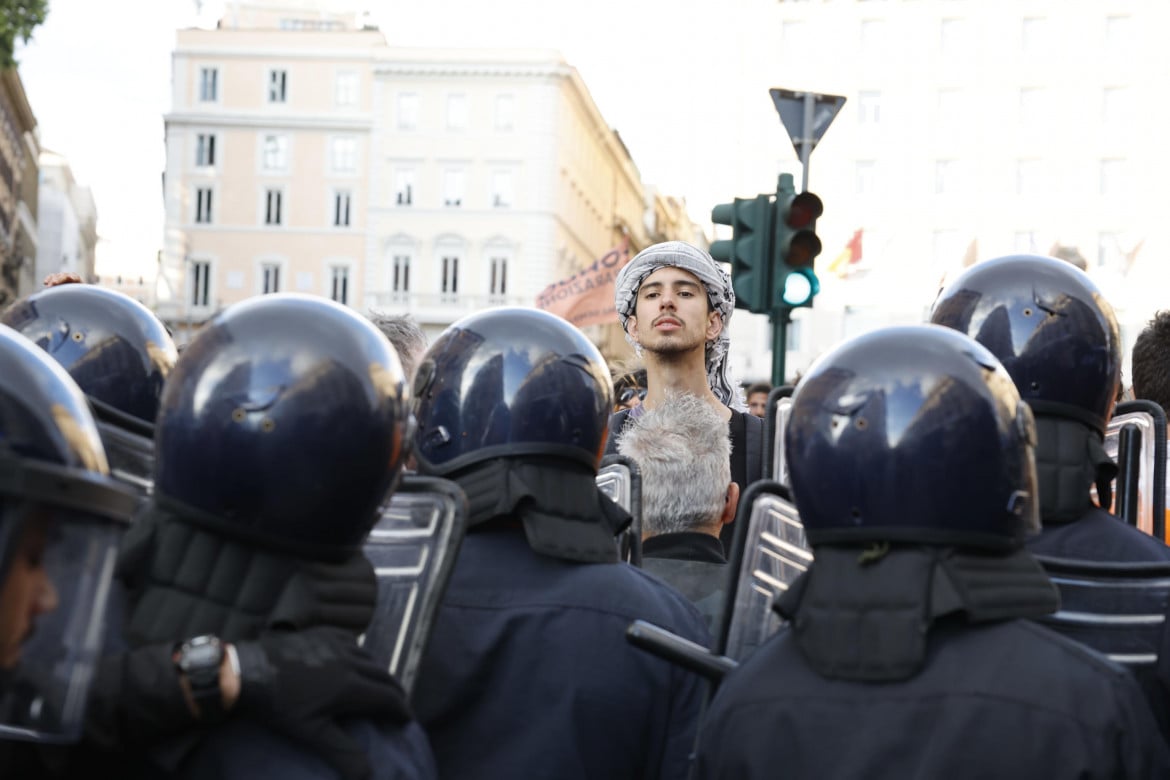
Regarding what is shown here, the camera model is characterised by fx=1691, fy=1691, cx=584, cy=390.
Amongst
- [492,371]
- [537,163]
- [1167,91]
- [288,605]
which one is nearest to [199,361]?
[288,605]

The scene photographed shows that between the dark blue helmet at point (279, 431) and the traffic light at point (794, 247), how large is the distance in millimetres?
7150

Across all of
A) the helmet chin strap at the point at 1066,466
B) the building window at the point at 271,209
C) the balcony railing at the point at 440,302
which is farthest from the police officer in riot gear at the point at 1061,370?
the building window at the point at 271,209

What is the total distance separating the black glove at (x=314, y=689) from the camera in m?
2.30

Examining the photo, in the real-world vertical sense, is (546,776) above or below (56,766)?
below

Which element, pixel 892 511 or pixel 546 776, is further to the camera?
pixel 546 776

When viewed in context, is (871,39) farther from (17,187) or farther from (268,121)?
(17,187)

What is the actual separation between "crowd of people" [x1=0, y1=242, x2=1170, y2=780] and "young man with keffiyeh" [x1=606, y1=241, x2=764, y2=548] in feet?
6.39

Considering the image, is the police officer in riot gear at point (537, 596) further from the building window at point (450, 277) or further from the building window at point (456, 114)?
the building window at point (456, 114)

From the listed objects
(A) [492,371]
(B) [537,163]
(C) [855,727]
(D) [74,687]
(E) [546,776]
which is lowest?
(E) [546,776]

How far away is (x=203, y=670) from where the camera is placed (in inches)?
88.5

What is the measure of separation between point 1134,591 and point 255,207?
68.5 metres

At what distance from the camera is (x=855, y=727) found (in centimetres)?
258

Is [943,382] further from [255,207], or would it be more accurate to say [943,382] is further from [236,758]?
[255,207]

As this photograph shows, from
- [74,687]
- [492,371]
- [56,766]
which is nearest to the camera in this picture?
[74,687]
